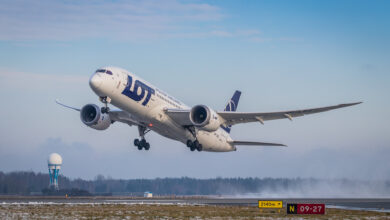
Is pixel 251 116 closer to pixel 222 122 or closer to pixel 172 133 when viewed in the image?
pixel 222 122

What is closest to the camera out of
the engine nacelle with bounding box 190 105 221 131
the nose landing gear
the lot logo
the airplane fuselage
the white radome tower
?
the airplane fuselage

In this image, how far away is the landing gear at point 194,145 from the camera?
4516 cm

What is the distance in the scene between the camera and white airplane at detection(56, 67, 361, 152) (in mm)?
37494

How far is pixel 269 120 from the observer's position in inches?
1801

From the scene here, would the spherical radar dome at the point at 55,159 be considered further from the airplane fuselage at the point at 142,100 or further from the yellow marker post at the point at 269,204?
the yellow marker post at the point at 269,204

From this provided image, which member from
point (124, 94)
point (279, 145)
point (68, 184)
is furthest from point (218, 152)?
point (68, 184)

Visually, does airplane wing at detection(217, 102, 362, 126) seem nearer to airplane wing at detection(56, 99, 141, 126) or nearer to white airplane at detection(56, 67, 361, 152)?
white airplane at detection(56, 67, 361, 152)

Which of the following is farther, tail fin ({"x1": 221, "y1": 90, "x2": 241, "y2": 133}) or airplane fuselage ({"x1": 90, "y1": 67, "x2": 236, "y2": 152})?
tail fin ({"x1": 221, "y1": 90, "x2": 241, "y2": 133})

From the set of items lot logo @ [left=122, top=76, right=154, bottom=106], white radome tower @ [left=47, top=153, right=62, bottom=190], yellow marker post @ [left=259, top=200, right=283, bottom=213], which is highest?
lot logo @ [left=122, top=76, right=154, bottom=106]

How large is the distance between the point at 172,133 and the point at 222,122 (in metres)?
4.39

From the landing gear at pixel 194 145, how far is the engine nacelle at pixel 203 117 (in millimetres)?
3197

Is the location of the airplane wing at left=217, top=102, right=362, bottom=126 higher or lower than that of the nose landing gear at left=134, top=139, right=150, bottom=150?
higher

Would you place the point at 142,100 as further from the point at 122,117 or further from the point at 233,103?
the point at 233,103

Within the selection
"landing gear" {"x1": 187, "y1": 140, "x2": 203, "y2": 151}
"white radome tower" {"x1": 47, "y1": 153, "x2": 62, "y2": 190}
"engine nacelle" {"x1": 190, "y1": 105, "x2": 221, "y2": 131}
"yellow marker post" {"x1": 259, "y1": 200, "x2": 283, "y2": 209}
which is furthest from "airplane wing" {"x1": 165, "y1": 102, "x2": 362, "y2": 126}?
"white radome tower" {"x1": 47, "y1": 153, "x2": 62, "y2": 190}
